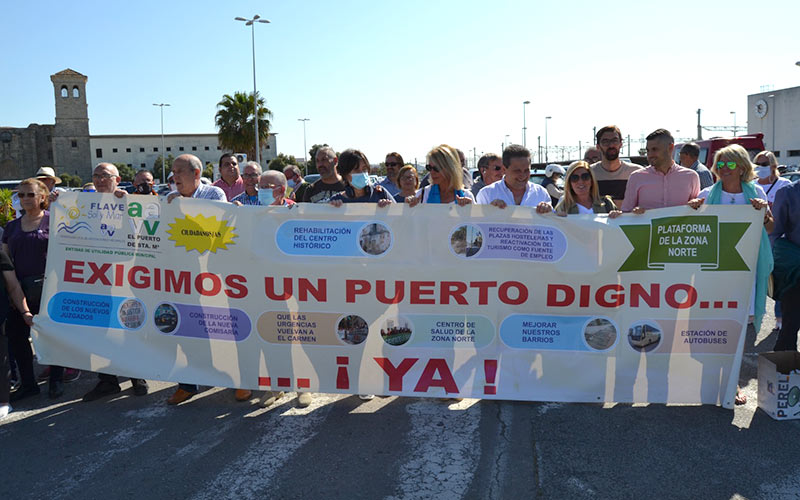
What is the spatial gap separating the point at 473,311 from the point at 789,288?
2.46 meters

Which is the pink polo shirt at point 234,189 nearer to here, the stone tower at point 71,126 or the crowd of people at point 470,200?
the crowd of people at point 470,200

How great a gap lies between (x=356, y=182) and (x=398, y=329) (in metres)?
1.28

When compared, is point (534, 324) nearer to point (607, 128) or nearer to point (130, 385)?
point (607, 128)

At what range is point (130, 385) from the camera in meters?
5.66

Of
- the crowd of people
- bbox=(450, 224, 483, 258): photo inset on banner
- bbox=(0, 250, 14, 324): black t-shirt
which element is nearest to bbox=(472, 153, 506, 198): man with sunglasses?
the crowd of people

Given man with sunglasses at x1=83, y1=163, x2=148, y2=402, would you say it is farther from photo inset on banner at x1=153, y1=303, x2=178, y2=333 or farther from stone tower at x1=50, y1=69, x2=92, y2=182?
stone tower at x1=50, y1=69, x2=92, y2=182

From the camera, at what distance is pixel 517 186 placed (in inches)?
199

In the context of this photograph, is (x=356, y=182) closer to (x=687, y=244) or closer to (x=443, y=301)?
(x=443, y=301)

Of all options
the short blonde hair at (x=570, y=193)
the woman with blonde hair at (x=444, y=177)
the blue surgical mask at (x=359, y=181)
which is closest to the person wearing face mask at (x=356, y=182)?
the blue surgical mask at (x=359, y=181)

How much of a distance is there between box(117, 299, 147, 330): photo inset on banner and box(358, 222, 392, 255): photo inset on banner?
1.80 metres

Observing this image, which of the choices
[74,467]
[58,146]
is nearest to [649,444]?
[74,467]

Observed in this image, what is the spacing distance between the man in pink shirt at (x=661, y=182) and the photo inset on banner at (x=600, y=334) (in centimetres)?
115

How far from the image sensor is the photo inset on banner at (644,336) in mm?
4512

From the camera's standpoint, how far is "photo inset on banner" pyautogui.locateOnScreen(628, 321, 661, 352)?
14.8ft
